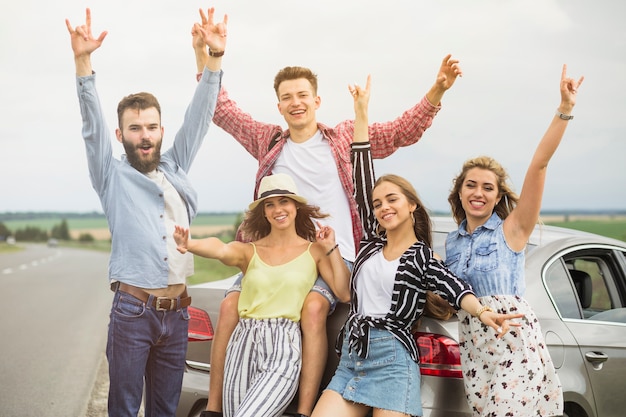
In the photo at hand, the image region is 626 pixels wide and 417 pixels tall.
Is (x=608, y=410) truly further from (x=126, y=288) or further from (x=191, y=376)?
(x=126, y=288)

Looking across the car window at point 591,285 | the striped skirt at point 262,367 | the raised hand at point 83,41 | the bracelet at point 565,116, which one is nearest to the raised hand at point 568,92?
the bracelet at point 565,116

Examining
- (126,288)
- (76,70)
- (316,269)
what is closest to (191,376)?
(126,288)

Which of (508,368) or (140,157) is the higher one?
(140,157)

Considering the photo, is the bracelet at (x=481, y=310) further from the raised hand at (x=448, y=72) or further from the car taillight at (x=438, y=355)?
the raised hand at (x=448, y=72)

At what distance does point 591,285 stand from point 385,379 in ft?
8.14

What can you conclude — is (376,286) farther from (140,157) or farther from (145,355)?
(140,157)

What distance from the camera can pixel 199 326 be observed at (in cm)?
424

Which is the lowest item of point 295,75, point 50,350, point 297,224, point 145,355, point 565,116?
point 50,350

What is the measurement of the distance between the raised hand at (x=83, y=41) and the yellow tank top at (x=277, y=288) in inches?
51.6

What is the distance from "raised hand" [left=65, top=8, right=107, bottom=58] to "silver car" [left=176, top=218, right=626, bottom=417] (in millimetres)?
1385

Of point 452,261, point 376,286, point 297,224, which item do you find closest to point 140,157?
point 297,224

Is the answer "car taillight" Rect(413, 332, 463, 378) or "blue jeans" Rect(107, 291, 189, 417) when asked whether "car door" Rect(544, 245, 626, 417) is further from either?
"blue jeans" Rect(107, 291, 189, 417)

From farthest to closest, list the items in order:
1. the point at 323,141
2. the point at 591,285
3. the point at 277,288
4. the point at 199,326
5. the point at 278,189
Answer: the point at 591,285, the point at 323,141, the point at 199,326, the point at 278,189, the point at 277,288

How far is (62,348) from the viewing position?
11.9 metres
